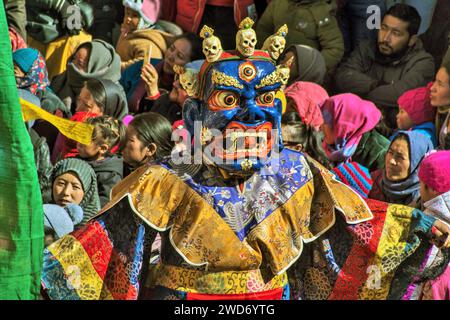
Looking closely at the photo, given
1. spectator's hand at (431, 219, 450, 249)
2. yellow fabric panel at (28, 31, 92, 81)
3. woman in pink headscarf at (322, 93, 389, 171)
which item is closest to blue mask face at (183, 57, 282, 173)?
spectator's hand at (431, 219, 450, 249)

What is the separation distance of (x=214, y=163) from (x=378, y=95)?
2.45 m

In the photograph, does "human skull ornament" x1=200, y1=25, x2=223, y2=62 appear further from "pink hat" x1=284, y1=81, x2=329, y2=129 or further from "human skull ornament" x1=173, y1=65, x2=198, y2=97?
"pink hat" x1=284, y1=81, x2=329, y2=129

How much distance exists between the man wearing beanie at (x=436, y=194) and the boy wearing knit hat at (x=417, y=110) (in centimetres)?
102

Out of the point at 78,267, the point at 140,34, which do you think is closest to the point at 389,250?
the point at 78,267

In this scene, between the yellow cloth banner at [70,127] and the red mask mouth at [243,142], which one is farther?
the red mask mouth at [243,142]

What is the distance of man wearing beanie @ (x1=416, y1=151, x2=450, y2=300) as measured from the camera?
214 inches

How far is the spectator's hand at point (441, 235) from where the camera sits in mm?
5055

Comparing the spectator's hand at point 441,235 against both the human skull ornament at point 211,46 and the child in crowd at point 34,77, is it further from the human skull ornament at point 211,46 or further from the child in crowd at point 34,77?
the child in crowd at point 34,77

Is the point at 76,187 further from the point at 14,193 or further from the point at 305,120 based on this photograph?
the point at 14,193

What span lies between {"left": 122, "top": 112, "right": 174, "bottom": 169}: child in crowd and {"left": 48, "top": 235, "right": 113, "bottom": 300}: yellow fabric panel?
1.73 metres

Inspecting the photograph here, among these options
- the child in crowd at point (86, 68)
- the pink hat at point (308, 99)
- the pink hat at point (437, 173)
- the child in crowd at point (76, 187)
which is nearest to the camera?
the pink hat at point (437, 173)

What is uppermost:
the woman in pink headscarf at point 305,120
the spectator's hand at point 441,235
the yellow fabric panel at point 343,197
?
the yellow fabric panel at point 343,197

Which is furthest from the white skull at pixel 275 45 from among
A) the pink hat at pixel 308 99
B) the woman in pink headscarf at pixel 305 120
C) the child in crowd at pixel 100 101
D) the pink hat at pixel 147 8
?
the pink hat at pixel 147 8

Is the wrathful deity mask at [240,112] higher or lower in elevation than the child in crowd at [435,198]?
higher
